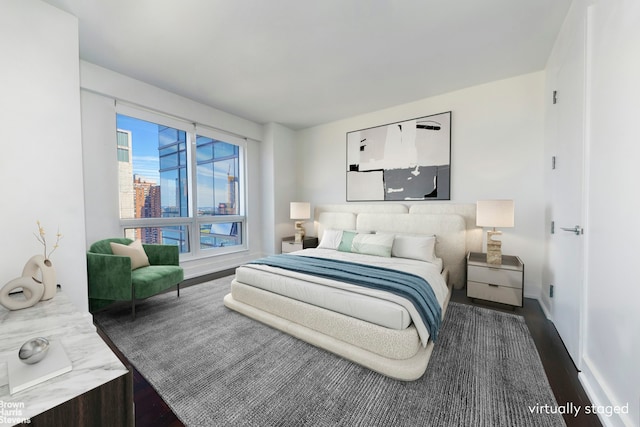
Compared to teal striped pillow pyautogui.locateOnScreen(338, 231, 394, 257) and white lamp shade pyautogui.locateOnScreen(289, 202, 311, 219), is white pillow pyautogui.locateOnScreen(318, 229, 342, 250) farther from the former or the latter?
white lamp shade pyautogui.locateOnScreen(289, 202, 311, 219)

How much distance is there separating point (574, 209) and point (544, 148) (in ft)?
4.98

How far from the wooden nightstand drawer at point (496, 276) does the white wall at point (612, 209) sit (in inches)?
40.7

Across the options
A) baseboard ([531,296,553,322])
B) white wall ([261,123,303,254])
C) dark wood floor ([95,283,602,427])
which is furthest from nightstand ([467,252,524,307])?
white wall ([261,123,303,254])

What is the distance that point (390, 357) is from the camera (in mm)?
1679

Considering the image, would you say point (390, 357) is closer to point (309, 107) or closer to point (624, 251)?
point (624, 251)

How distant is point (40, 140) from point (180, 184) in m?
1.96

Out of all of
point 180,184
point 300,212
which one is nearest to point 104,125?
point 180,184

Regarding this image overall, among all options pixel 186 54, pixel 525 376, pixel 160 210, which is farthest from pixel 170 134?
pixel 525 376

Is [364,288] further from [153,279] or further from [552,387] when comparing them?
[153,279]

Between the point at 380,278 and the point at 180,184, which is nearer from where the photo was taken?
the point at 380,278

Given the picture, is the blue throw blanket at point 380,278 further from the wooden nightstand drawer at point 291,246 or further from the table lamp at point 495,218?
the wooden nightstand drawer at point 291,246

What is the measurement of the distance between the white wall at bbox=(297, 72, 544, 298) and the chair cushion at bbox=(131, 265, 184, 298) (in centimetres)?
390

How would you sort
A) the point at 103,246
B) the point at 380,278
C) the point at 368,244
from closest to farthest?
the point at 380,278
the point at 103,246
the point at 368,244

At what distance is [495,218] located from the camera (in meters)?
2.75
